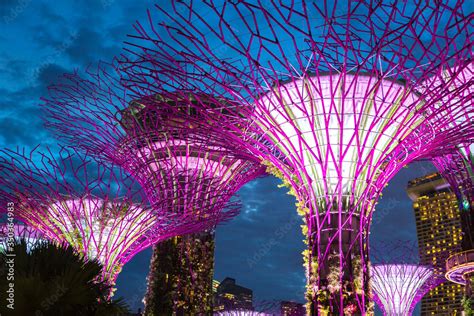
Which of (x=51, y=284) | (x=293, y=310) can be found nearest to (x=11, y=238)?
(x=51, y=284)

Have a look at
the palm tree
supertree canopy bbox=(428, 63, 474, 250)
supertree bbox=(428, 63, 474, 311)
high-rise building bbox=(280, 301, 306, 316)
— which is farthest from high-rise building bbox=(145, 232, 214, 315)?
high-rise building bbox=(280, 301, 306, 316)

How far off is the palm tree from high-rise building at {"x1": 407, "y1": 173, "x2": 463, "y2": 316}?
107m

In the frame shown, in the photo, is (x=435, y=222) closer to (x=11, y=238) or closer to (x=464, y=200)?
(x=464, y=200)

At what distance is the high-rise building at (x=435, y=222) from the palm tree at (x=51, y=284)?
351 ft

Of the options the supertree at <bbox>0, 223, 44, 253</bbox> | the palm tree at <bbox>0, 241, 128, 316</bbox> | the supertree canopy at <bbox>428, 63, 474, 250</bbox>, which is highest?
the supertree canopy at <bbox>428, 63, 474, 250</bbox>

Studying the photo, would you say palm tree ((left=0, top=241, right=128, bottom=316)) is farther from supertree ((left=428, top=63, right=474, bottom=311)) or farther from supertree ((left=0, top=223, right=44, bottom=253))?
supertree ((left=428, top=63, right=474, bottom=311))

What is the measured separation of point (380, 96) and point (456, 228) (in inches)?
4158

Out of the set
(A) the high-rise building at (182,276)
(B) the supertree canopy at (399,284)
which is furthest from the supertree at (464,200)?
(A) the high-rise building at (182,276)

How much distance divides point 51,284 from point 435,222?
11845 centimetres

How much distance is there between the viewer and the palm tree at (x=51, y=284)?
6.85 m

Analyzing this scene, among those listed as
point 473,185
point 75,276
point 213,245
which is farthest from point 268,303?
point 75,276

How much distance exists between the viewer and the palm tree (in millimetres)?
6852

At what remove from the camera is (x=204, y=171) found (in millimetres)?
25609

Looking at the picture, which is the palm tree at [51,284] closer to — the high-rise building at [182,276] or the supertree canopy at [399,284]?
the high-rise building at [182,276]
